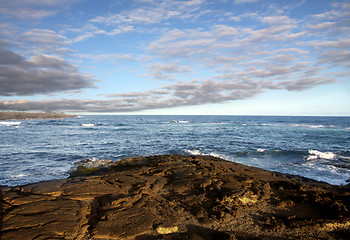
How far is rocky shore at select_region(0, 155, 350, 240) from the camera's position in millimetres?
4500

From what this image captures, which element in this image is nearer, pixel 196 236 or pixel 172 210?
pixel 196 236

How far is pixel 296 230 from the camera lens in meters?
4.69

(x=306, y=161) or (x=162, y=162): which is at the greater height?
(x=162, y=162)

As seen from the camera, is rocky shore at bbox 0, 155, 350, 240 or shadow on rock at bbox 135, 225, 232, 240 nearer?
shadow on rock at bbox 135, 225, 232, 240

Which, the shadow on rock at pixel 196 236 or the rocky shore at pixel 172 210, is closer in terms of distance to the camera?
the shadow on rock at pixel 196 236

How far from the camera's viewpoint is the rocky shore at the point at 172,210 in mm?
4500

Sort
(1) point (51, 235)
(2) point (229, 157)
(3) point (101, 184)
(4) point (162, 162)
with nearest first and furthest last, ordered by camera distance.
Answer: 1. (1) point (51, 235)
2. (3) point (101, 184)
3. (4) point (162, 162)
4. (2) point (229, 157)

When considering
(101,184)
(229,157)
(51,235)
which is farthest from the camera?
(229,157)

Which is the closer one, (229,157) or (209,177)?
(209,177)

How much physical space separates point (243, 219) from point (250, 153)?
1501 centimetres

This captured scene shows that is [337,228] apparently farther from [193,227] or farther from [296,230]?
[193,227]

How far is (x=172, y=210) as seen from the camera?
547cm

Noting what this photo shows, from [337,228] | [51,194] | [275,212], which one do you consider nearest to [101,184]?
[51,194]

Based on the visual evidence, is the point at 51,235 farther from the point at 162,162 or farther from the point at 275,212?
the point at 162,162
